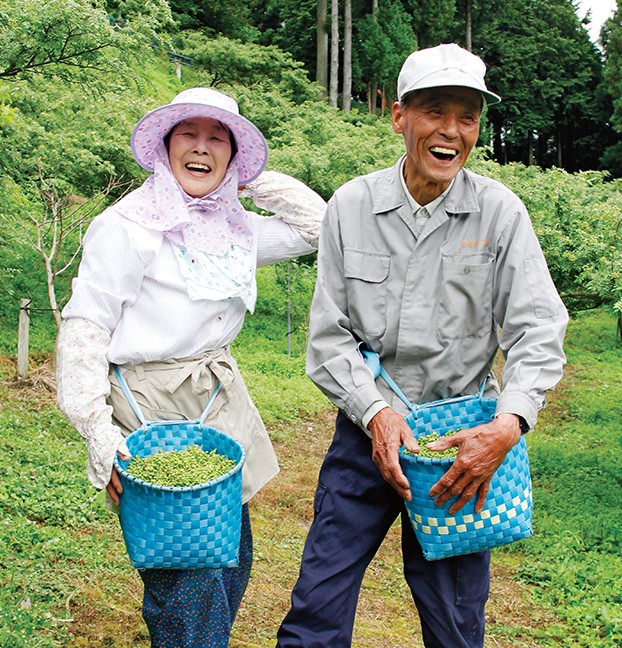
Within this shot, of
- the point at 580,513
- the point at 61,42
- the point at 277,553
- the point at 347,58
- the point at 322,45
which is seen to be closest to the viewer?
the point at 277,553

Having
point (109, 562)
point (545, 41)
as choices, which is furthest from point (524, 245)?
point (545, 41)

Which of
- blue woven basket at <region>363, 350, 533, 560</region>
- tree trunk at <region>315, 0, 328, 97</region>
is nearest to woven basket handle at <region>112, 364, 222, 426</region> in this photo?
blue woven basket at <region>363, 350, 533, 560</region>

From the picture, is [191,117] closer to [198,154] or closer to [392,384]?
[198,154]

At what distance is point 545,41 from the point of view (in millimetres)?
31312

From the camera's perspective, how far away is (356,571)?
2.32 meters

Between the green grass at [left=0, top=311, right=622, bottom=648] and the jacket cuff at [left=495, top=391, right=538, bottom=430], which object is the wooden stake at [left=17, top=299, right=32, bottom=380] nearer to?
the green grass at [left=0, top=311, right=622, bottom=648]

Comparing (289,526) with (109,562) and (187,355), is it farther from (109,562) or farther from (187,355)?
(187,355)

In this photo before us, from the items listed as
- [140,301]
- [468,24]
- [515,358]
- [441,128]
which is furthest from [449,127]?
[468,24]

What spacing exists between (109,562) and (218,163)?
208 centimetres

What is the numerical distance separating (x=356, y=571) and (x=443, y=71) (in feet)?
4.52

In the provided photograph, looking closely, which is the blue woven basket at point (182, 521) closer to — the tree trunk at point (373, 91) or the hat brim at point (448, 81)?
the hat brim at point (448, 81)

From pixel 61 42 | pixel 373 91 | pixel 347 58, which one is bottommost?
pixel 61 42

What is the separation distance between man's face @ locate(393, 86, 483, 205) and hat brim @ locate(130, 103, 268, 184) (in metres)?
0.48

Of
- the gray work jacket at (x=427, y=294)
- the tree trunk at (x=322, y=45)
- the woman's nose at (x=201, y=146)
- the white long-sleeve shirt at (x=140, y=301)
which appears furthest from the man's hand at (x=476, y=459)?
the tree trunk at (x=322, y=45)
